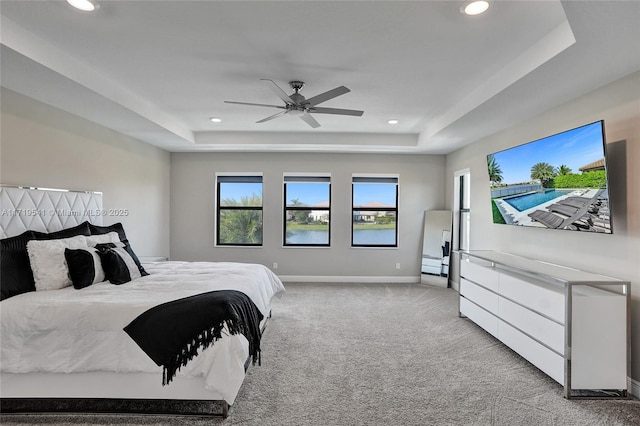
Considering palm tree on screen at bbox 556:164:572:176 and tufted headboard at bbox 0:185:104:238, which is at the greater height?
palm tree on screen at bbox 556:164:572:176

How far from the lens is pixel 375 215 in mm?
6770

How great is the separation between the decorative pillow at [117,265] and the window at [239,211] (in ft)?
10.8

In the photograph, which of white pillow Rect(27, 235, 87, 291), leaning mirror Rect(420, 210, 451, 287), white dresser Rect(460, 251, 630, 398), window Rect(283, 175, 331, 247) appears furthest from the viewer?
window Rect(283, 175, 331, 247)

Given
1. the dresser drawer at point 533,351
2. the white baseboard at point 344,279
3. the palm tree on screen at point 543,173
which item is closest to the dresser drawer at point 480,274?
the dresser drawer at point 533,351

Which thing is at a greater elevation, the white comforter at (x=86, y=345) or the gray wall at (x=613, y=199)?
the gray wall at (x=613, y=199)

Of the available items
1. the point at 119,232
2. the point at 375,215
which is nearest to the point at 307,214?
the point at 375,215

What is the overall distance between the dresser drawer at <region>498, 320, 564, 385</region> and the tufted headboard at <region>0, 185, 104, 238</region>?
462cm

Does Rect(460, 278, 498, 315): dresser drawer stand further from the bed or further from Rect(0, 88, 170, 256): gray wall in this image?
Rect(0, 88, 170, 256): gray wall

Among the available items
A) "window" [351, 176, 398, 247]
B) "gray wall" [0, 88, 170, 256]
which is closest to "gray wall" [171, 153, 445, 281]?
"window" [351, 176, 398, 247]

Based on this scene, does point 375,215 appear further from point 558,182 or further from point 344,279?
point 558,182

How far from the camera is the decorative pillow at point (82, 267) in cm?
297

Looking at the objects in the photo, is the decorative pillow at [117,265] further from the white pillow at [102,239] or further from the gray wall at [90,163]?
the gray wall at [90,163]

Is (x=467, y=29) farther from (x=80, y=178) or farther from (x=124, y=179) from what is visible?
(x=124, y=179)

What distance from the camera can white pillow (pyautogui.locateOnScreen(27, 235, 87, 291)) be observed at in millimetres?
2846
